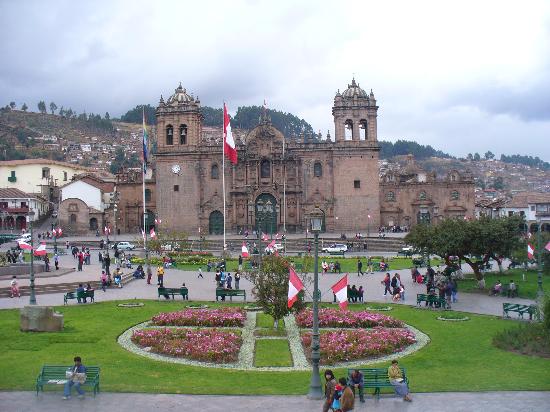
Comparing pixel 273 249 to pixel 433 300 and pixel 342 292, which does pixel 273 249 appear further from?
pixel 342 292

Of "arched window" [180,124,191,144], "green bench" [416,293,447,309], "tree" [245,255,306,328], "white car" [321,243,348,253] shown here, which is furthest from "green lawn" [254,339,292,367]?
"arched window" [180,124,191,144]

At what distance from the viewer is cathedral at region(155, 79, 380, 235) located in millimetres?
67812

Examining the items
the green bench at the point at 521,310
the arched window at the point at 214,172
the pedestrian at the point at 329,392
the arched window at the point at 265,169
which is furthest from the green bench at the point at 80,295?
the arched window at the point at 265,169

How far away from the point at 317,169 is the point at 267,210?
6636mm

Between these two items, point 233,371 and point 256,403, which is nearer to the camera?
point 256,403

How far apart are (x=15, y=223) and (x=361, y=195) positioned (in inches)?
1575

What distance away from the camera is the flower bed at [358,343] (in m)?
19.7

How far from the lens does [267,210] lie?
226 feet

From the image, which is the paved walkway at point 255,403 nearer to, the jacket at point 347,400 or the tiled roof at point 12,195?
the jacket at point 347,400

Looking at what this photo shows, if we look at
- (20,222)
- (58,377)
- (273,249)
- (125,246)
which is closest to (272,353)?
(58,377)

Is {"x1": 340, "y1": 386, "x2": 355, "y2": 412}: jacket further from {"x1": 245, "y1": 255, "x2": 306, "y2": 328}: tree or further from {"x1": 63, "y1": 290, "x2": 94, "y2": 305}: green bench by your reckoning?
{"x1": 63, "y1": 290, "x2": 94, "y2": 305}: green bench

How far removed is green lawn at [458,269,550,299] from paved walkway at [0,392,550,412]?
16.4 m

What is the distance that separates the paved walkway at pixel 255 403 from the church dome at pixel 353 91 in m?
55.1

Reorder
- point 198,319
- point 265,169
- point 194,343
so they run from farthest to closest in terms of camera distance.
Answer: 1. point 265,169
2. point 198,319
3. point 194,343
